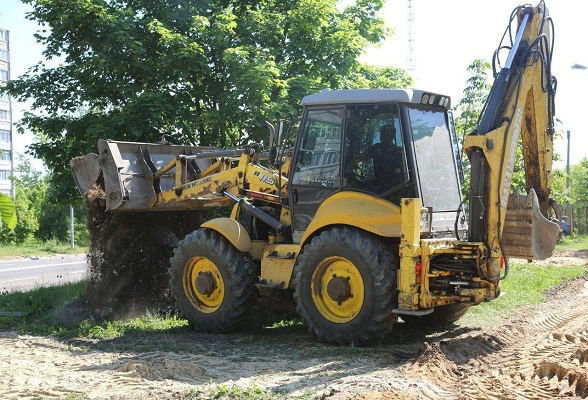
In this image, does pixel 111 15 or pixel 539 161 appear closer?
pixel 539 161

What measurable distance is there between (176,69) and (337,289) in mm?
6733

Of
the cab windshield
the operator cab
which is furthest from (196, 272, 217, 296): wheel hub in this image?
the cab windshield

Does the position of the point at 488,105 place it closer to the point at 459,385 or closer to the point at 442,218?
the point at 442,218

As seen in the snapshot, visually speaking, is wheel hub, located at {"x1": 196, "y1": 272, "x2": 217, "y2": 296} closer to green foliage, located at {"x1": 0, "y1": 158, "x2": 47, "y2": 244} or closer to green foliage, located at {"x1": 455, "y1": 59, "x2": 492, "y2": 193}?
green foliage, located at {"x1": 0, "y1": 158, "x2": 47, "y2": 244}

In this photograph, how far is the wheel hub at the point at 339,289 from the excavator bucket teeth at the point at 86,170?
14.5ft

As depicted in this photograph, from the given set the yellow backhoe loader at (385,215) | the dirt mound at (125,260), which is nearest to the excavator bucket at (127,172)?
the dirt mound at (125,260)

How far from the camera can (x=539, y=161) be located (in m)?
8.73

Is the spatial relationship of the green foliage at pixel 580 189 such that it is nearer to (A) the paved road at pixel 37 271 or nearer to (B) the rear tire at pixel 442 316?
(A) the paved road at pixel 37 271

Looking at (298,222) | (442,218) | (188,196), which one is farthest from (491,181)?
(188,196)

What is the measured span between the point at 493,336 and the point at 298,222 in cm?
273

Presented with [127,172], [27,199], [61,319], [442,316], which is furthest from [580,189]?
[61,319]

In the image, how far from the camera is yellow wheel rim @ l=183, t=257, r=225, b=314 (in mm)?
9445

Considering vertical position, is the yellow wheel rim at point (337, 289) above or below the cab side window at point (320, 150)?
below

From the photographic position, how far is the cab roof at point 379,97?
821 cm
